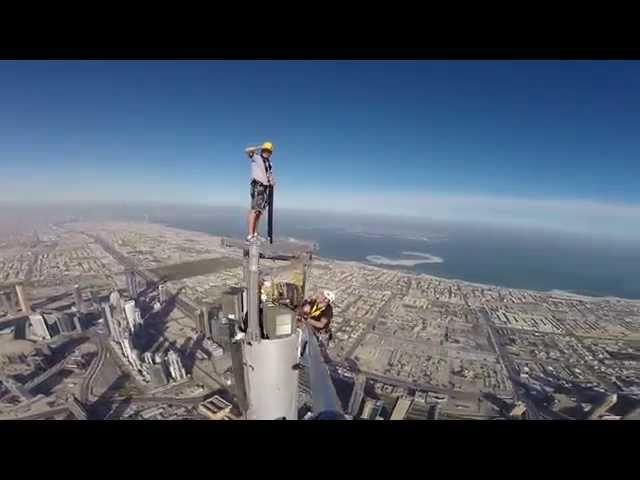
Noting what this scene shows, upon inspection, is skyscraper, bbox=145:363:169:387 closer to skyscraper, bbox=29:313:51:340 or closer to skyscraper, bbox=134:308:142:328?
skyscraper, bbox=134:308:142:328

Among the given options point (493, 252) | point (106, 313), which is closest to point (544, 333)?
point (106, 313)

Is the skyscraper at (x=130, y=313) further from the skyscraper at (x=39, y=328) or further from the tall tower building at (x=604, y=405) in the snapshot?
the tall tower building at (x=604, y=405)

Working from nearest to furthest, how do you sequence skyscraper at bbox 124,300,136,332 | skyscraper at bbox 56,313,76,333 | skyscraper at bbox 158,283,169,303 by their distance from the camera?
1. skyscraper at bbox 56,313,76,333
2. skyscraper at bbox 124,300,136,332
3. skyscraper at bbox 158,283,169,303

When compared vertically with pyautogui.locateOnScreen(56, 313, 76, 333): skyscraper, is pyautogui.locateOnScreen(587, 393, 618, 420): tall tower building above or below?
below

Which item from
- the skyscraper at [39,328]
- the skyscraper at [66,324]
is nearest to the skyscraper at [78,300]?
the skyscraper at [66,324]

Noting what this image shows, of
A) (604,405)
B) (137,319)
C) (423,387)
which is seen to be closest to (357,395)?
(423,387)

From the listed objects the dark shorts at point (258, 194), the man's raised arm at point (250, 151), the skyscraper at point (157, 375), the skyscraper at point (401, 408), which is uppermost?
the man's raised arm at point (250, 151)

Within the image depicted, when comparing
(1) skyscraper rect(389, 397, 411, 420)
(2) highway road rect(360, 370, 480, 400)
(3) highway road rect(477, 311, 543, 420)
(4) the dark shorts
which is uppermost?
(4) the dark shorts

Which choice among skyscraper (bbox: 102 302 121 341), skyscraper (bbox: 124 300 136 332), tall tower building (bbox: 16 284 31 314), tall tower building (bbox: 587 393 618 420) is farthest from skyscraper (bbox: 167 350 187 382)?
tall tower building (bbox: 587 393 618 420)
